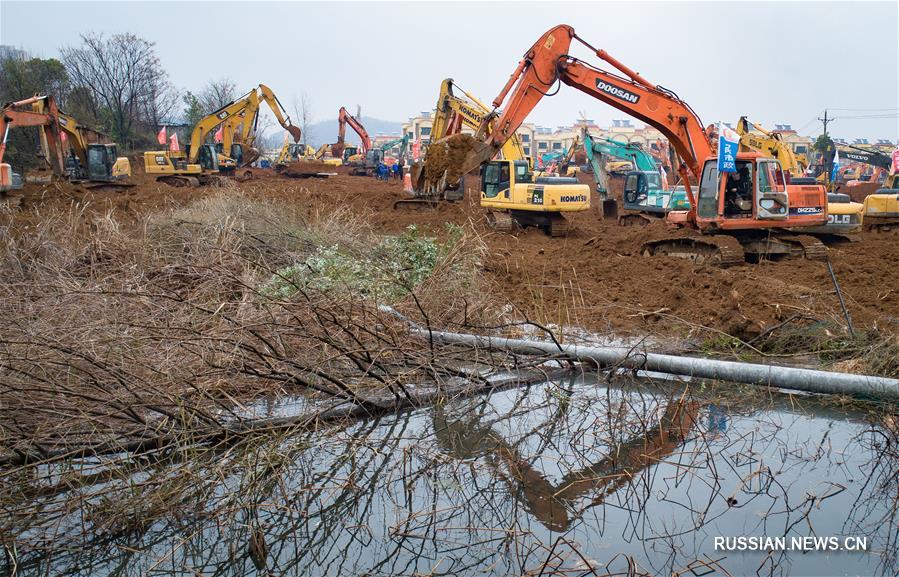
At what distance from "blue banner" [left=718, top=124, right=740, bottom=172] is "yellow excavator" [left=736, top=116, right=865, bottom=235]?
252cm

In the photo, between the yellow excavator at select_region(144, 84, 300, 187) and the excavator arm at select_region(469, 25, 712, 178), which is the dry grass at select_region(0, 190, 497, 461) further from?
the yellow excavator at select_region(144, 84, 300, 187)

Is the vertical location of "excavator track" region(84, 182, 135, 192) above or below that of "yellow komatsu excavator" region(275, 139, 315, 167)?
below

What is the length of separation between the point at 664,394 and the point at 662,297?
3922mm

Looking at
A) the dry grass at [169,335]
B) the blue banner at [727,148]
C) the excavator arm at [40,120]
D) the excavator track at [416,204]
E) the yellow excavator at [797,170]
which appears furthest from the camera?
the excavator arm at [40,120]

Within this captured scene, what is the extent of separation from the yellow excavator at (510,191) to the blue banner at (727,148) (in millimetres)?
4456

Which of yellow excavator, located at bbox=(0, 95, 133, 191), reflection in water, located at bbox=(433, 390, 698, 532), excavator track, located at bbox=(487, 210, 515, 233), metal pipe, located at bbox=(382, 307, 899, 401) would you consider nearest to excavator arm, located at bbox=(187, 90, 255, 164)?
yellow excavator, located at bbox=(0, 95, 133, 191)

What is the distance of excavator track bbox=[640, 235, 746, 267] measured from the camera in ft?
41.1

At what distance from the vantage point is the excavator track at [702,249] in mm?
12531

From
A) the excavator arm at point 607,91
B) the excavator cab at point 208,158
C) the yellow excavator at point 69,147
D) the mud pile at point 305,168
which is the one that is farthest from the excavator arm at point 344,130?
the excavator arm at point 607,91

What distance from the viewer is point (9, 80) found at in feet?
123

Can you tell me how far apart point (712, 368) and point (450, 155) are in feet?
36.3

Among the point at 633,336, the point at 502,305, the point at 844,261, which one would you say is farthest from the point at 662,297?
the point at 844,261

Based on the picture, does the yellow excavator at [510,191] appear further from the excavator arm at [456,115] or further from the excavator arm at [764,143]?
the excavator arm at [764,143]

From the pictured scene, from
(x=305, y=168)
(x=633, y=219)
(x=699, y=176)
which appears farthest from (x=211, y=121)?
(x=699, y=176)
